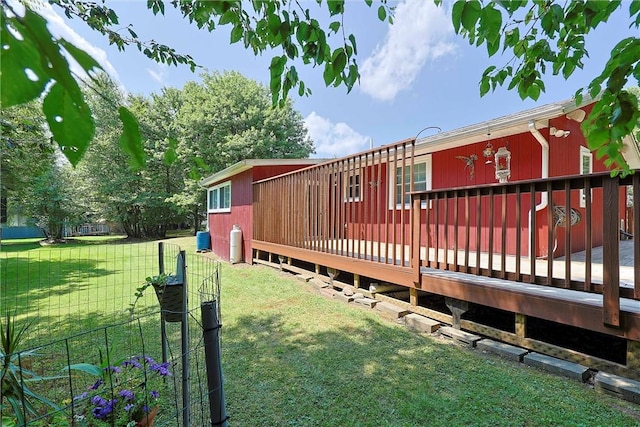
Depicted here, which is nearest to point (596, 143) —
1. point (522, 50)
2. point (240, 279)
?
point (522, 50)

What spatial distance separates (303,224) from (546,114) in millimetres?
4363

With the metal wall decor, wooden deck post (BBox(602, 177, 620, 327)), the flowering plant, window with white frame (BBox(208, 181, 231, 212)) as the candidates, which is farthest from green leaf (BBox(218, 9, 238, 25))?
window with white frame (BBox(208, 181, 231, 212))

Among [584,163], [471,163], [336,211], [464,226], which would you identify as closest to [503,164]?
[471,163]

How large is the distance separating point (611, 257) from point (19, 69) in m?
3.38

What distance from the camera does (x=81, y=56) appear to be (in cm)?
45

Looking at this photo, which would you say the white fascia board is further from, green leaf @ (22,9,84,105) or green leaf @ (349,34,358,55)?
green leaf @ (22,9,84,105)

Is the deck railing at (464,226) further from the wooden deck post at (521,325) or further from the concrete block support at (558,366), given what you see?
the concrete block support at (558,366)

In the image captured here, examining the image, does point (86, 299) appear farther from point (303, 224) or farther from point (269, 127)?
point (269, 127)

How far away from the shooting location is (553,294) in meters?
3.02

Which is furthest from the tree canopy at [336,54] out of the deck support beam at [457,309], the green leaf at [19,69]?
the deck support beam at [457,309]

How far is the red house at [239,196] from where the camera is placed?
8.79 metres

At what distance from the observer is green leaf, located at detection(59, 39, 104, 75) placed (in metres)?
0.45

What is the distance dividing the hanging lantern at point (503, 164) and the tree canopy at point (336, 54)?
403cm

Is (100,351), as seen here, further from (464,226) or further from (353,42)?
(464,226)
